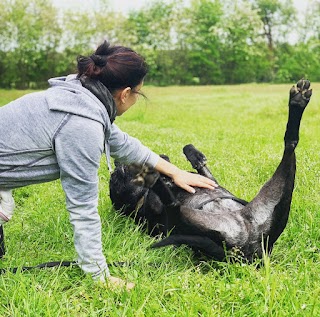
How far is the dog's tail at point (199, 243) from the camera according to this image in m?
3.18

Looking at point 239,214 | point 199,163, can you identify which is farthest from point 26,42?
point 239,214

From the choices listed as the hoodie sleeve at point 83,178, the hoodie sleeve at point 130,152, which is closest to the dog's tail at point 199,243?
the hoodie sleeve at point 83,178

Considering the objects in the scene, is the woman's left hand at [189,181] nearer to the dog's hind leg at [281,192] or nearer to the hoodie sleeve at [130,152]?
the hoodie sleeve at [130,152]

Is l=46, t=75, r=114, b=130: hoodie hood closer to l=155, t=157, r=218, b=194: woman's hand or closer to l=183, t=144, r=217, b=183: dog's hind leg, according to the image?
l=155, t=157, r=218, b=194: woman's hand

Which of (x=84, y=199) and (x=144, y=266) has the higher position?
(x=84, y=199)

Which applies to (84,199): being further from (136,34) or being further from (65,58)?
(136,34)

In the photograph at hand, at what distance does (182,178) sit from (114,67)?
1059mm

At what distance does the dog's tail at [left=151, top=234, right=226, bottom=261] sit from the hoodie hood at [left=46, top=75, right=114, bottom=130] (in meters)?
0.86

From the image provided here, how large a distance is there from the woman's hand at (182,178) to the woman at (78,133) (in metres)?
0.56

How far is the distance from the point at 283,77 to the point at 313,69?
205 inches

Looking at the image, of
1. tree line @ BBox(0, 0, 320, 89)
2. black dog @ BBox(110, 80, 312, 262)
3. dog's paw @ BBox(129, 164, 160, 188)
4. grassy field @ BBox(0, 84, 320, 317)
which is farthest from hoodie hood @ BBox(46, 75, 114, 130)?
tree line @ BBox(0, 0, 320, 89)

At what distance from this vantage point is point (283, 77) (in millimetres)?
54188

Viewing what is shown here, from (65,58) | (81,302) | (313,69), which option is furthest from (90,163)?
(313,69)

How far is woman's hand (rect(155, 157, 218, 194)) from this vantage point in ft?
11.5
